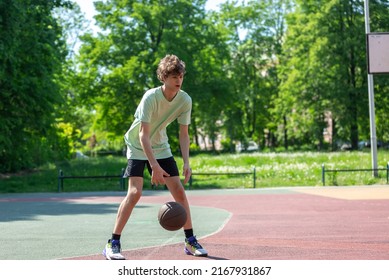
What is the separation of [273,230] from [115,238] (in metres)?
3.78

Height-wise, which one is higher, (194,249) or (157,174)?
(157,174)

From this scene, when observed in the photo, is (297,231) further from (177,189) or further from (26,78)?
(26,78)

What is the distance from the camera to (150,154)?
6406mm

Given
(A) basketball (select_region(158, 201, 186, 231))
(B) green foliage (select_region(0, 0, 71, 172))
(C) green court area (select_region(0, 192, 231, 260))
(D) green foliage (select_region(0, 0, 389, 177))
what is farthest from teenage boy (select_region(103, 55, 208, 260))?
(D) green foliage (select_region(0, 0, 389, 177))

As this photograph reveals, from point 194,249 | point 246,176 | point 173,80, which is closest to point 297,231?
point 194,249

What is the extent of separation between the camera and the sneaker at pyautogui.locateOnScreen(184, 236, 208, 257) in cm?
677

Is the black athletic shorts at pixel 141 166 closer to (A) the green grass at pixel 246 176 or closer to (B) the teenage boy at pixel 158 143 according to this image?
(B) the teenage boy at pixel 158 143

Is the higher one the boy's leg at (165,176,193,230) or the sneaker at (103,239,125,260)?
the boy's leg at (165,176,193,230)

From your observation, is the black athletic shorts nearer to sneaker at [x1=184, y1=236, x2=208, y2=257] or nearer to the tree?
sneaker at [x1=184, y1=236, x2=208, y2=257]

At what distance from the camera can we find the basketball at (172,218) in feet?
21.2

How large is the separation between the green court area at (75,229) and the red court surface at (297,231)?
1.47 feet

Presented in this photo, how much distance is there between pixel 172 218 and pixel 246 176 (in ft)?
65.6

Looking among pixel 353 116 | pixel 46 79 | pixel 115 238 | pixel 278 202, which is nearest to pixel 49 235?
pixel 115 238

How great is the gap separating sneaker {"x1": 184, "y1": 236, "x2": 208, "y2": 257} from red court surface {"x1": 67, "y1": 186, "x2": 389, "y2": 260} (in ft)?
0.30
